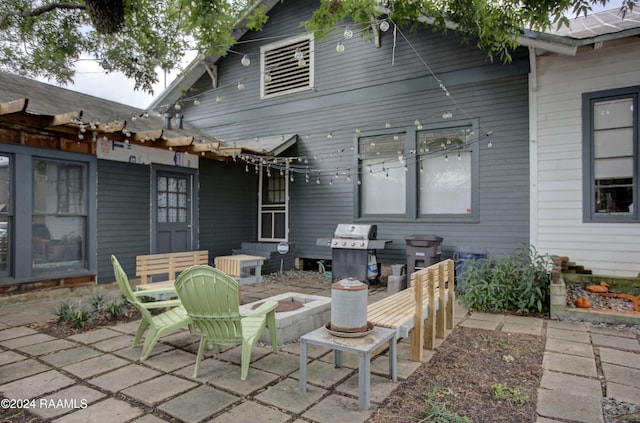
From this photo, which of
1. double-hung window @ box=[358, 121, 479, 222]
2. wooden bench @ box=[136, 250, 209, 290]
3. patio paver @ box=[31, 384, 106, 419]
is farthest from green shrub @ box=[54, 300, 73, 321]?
double-hung window @ box=[358, 121, 479, 222]

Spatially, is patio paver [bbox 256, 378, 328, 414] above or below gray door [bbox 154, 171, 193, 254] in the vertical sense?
below

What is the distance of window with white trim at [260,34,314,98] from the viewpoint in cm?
837

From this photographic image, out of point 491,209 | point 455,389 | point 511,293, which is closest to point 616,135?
point 491,209

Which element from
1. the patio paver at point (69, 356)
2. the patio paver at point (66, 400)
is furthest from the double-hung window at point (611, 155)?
the patio paver at point (69, 356)

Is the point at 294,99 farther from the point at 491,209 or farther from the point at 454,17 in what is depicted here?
the point at 491,209

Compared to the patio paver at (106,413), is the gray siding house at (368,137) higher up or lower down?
higher up

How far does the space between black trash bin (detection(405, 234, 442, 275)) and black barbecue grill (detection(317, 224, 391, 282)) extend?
516 millimetres

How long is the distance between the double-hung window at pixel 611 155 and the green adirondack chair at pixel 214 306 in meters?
5.29

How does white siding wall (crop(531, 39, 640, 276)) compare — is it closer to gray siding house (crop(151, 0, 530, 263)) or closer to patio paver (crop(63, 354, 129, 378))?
gray siding house (crop(151, 0, 530, 263))

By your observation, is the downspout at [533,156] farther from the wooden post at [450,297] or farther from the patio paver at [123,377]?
the patio paver at [123,377]

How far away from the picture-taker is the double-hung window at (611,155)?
5.36 metres

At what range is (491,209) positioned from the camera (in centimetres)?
636

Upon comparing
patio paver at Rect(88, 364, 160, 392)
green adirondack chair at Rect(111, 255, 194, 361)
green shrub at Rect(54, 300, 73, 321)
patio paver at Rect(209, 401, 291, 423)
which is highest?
green adirondack chair at Rect(111, 255, 194, 361)

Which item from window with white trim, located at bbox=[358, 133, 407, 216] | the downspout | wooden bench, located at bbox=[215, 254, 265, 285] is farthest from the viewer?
window with white trim, located at bbox=[358, 133, 407, 216]
